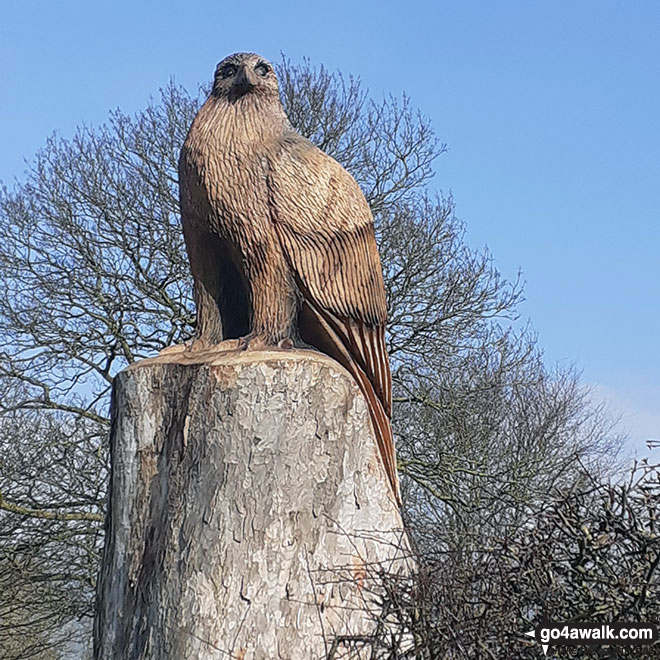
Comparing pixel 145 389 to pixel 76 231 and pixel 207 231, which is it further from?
pixel 76 231

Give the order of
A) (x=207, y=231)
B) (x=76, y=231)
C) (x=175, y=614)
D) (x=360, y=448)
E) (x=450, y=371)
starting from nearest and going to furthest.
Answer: (x=175, y=614), (x=360, y=448), (x=207, y=231), (x=76, y=231), (x=450, y=371)

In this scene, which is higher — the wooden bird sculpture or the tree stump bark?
the wooden bird sculpture

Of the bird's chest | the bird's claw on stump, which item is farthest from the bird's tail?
the bird's chest

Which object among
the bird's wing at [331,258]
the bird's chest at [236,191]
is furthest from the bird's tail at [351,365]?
the bird's chest at [236,191]

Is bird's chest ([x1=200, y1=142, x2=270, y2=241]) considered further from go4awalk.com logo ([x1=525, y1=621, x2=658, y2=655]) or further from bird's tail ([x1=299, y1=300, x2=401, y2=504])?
go4awalk.com logo ([x1=525, y1=621, x2=658, y2=655])

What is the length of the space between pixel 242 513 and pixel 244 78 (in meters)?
1.96

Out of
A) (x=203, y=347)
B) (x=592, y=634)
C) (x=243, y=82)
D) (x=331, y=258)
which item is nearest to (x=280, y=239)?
(x=331, y=258)

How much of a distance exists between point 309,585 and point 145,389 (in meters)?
1.06

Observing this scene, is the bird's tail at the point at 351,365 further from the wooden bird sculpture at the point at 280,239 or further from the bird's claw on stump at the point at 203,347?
the bird's claw on stump at the point at 203,347

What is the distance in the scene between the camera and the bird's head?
4.09 meters

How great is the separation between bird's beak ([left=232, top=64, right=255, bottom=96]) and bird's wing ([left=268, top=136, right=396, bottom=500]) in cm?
32

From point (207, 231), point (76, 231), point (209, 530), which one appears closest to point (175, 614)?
point (209, 530)

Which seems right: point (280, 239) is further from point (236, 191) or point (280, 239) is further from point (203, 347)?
point (203, 347)

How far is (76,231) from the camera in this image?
9703mm
